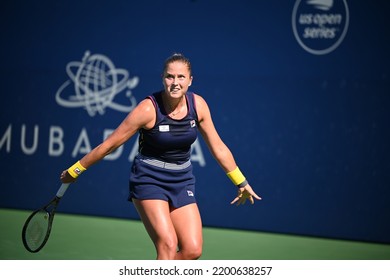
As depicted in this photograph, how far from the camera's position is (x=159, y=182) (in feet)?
16.1

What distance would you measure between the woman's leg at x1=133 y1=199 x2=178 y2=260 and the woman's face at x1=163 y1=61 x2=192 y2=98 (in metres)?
0.69

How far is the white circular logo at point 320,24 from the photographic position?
7555 millimetres

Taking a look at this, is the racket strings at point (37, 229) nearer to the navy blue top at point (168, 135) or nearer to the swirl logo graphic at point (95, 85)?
the navy blue top at point (168, 135)

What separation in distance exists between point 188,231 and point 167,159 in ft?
1.59

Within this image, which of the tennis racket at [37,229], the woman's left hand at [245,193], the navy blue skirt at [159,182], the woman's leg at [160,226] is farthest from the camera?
the woman's left hand at [245,193]

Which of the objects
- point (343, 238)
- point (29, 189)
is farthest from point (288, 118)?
point (29, 189)

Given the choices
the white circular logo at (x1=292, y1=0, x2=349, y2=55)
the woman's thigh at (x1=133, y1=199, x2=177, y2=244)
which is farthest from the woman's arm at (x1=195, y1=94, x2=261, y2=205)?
the white circular logo at (x1=292, y1=0, x2=349, y2=55)

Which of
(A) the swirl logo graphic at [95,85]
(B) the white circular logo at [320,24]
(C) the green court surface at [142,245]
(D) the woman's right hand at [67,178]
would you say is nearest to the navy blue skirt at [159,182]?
(D) the woman's right hand at [67,178]

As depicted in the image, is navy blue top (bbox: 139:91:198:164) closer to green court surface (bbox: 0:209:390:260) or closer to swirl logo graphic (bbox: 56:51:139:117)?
green court surface (bbox: 0:209:390:260)

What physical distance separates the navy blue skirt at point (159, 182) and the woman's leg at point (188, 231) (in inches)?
2.1

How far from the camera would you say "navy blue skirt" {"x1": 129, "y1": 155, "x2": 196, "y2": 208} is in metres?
4.87
